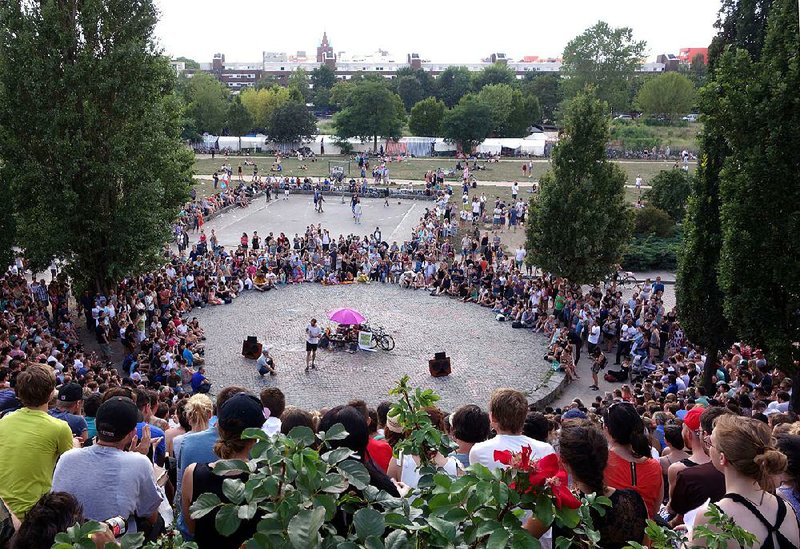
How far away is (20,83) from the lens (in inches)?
761

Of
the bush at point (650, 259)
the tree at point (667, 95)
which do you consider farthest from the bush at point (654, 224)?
the tree at point (667, 95)

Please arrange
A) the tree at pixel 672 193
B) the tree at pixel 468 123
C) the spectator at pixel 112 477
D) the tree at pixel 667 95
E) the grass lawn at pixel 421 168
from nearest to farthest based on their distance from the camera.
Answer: the spectator at pixel 112 477 → the tree at pixel 672 193 → the grass lawn at pixel 421 168 → the tree at pixel 468 123 → the tree at pixel 667 95

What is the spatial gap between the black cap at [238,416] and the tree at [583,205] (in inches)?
734

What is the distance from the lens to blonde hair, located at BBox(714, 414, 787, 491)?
4.32 metres

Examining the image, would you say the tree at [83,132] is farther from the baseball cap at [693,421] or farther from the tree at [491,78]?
the tree at [491,78]

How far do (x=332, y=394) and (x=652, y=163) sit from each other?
62.1 metres

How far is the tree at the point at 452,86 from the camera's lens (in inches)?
4097

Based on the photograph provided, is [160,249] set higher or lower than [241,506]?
lower

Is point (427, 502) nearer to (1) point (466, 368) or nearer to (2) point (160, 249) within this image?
(1) point (466, 368)

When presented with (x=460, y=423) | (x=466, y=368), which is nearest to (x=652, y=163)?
(x=466, y=368)

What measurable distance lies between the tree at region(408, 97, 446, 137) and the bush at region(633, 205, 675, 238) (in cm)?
4784

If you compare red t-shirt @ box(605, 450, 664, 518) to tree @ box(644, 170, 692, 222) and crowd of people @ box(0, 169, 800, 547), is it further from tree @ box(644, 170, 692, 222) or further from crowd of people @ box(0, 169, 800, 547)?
tree @ box(644, 170, 692, 222)

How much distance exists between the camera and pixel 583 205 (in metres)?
22.0

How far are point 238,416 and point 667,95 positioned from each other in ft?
305
